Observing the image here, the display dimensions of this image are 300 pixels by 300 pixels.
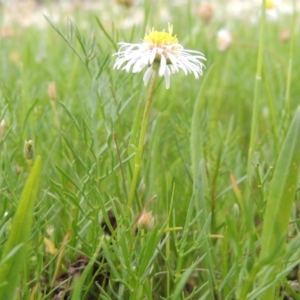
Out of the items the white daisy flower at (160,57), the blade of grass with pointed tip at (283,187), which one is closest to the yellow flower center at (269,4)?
the white daisy flower at (160,57)

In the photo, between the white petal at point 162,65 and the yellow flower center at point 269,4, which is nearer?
the white petal at point 162,65

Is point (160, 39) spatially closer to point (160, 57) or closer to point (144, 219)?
point (160, 57)

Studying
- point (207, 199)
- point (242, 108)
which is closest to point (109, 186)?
point (207, 199)

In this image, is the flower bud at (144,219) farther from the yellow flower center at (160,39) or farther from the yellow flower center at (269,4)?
the yellow flower center at (269,4)

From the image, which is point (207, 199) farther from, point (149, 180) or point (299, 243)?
point (299, 243)

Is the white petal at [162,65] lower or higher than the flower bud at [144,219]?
higher

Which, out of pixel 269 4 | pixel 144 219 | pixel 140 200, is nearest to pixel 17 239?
pixel 144 219

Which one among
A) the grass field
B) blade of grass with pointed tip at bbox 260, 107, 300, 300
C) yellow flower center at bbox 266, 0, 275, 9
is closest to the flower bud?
the grass field

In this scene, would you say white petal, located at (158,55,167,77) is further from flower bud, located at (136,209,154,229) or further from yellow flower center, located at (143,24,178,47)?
flower bud, located at (136,209,154,229)
